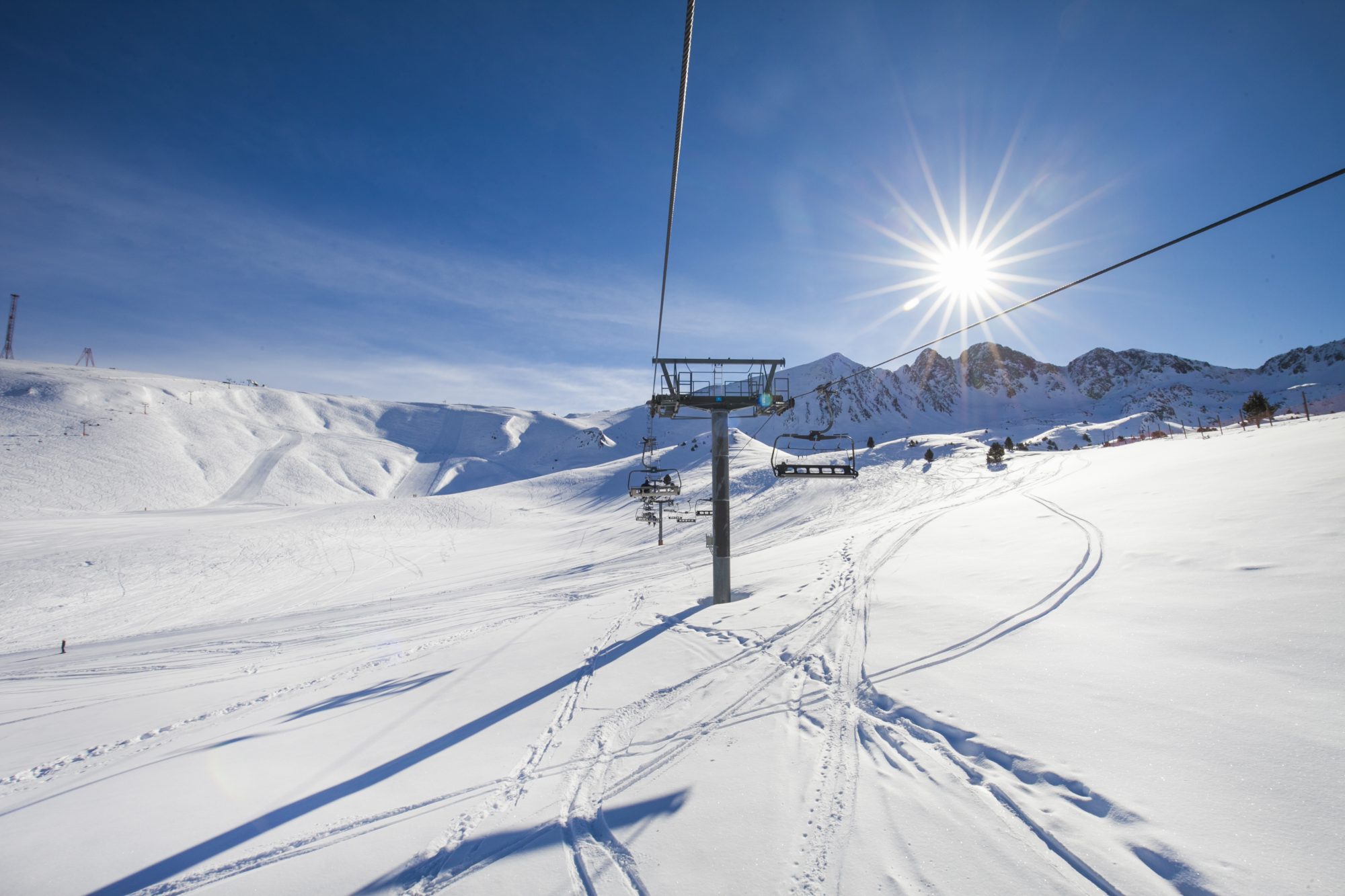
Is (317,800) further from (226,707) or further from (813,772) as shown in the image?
(226,707)

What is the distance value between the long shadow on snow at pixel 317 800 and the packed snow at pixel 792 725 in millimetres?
51

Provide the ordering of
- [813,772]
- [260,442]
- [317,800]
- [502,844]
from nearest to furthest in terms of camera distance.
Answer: [502,844]
[813,772]
[317,800]
[260,442]

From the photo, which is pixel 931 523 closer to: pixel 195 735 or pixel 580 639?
pixel 580 639

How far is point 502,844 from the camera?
4801 millimetres

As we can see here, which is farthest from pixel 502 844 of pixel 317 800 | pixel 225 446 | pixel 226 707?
pixel 225 446

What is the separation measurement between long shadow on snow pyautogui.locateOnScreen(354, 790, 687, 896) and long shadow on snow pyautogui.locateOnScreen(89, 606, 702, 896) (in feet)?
6.59

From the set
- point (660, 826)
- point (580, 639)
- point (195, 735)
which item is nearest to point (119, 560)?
point (195, 735)

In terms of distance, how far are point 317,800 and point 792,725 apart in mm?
5931

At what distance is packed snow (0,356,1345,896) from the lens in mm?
4266

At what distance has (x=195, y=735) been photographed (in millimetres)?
8531

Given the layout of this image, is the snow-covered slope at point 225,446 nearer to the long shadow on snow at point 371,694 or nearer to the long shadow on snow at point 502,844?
the long shadow on snow at point 371,694

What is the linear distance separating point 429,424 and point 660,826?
525ft

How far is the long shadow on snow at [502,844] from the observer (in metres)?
4.46

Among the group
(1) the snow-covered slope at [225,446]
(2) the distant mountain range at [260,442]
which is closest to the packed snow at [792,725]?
(2) the distant mountain range at [260,442]
